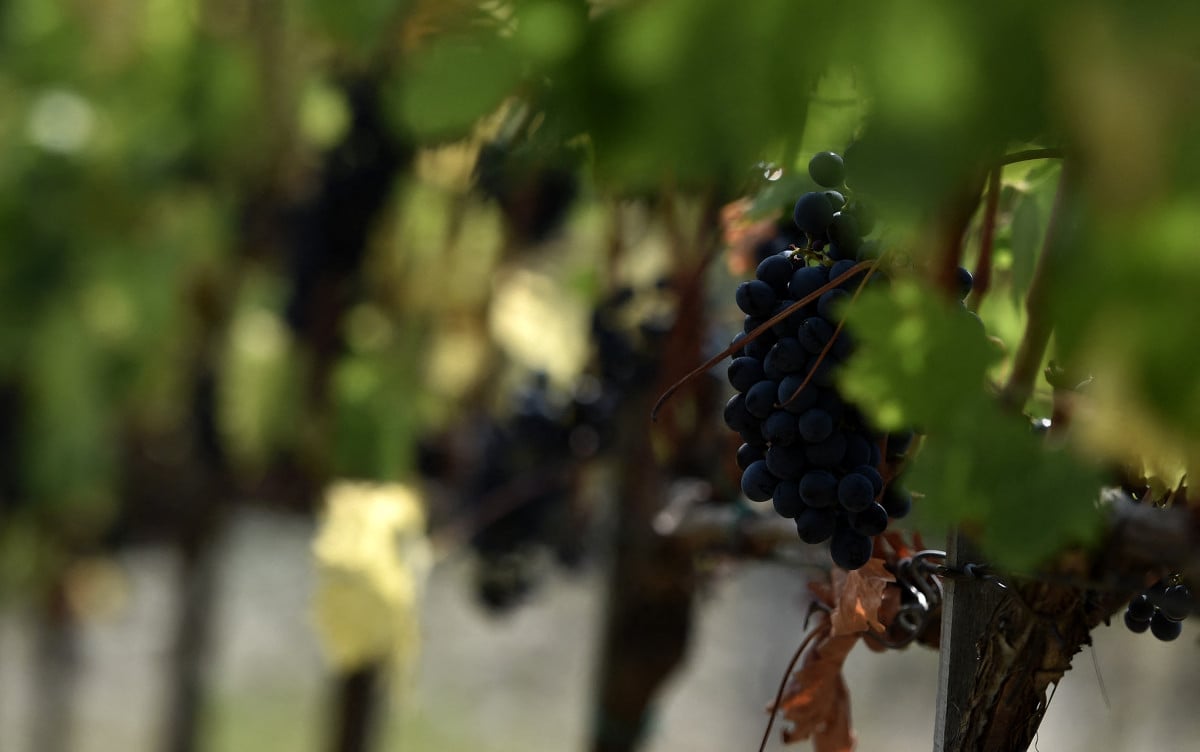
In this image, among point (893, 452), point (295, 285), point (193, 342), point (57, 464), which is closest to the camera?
point (893, 452)

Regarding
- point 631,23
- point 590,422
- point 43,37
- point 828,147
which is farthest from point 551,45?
point 43,37

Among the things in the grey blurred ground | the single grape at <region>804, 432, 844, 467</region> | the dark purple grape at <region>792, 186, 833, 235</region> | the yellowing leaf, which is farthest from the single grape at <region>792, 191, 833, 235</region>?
the grey blurred ground

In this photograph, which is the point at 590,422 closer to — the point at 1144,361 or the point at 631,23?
the point at 631,23

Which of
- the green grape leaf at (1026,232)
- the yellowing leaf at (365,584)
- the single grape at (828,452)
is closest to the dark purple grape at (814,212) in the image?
the single grape at (828,452)

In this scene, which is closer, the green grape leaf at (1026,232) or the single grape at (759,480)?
the single grape at (759,480)

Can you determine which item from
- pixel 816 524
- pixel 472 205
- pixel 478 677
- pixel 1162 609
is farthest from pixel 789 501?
pixel 478 677

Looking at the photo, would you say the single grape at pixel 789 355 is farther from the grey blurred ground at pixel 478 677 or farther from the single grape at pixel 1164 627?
the grey blurred ground at pixel 478 677

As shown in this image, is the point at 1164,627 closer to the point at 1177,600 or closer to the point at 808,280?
the point at 1177,600
